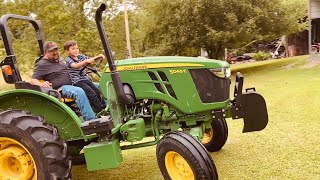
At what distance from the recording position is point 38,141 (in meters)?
3.55

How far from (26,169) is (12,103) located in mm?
757

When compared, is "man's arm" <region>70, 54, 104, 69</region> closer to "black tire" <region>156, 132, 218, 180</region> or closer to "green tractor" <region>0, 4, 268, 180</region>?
"green tractor" <region>0, 4, 268, 180</region>

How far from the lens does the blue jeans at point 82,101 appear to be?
3.93 metres

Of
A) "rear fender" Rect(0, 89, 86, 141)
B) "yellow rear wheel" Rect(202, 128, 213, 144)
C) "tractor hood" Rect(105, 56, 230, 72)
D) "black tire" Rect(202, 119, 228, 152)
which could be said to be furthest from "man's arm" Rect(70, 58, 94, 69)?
"yellow rear wheel" Rect(202, 128, 213, 144)

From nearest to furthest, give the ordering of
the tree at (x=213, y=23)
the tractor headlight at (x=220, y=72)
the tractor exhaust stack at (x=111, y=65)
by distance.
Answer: the tractor exhaust stack at (x=111, y=65) → the tractor headlight at (x=220, y=72) → the tree at (x=213, y=23)

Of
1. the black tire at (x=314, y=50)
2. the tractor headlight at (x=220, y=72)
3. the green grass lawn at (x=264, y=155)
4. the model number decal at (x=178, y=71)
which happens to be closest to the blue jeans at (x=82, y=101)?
the model number decal at (x=178, y=71)

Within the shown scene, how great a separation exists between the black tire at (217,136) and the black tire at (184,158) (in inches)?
55.5

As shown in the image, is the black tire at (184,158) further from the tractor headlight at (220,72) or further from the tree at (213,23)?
the tree at (213,23)

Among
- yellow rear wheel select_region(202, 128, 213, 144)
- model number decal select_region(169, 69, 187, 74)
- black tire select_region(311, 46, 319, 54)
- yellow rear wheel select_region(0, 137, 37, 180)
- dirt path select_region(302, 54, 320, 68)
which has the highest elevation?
model number decal select_region(169, 69, 187, 74)

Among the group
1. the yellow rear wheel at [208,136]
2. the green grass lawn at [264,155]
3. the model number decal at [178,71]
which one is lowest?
the green grass lawn at [264,155]

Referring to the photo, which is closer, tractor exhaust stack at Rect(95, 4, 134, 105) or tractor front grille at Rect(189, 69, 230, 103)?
tractor exhaust stack at Rect(95, 4, 134, 105)

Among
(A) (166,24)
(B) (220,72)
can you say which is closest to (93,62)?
(B) (220,72)

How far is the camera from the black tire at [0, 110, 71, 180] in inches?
140

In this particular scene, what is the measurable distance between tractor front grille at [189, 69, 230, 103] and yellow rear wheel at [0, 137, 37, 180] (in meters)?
1.80
